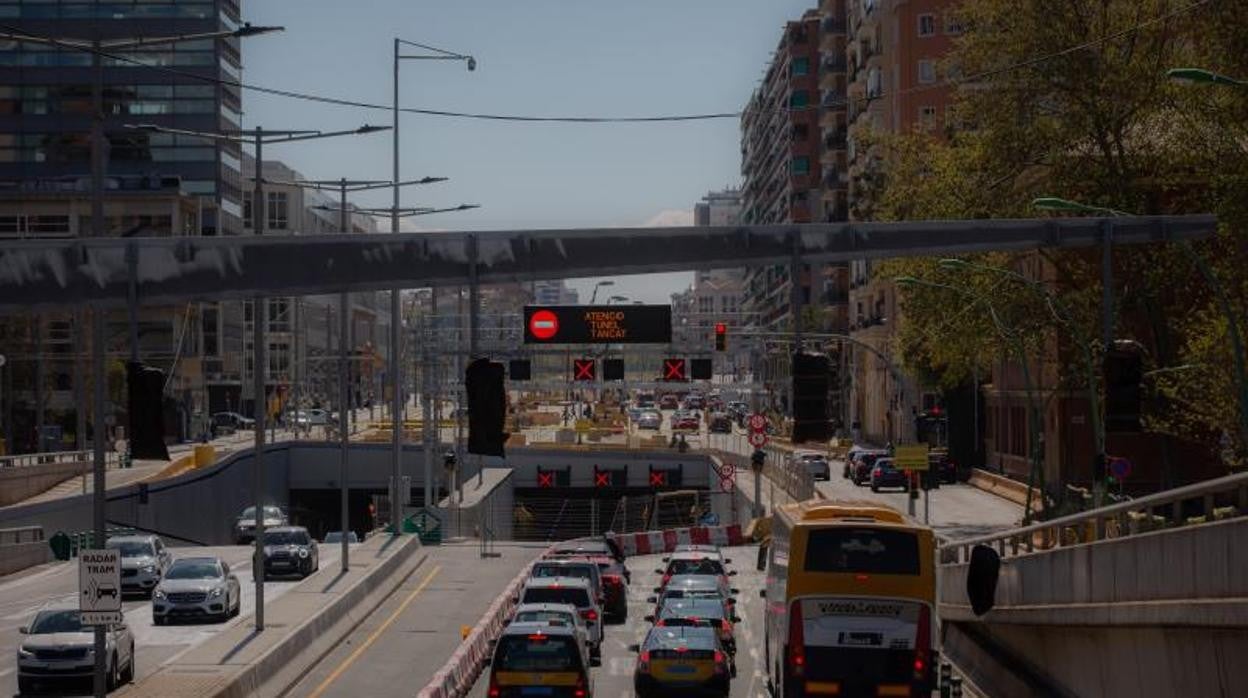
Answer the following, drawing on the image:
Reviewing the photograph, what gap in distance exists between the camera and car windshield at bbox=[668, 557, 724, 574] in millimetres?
46781

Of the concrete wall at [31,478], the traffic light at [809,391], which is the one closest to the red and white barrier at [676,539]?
the concrete wall at [31,478]

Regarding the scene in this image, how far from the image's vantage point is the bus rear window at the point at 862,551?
90.2ft

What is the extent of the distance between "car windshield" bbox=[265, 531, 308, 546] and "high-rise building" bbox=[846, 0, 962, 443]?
47957 mm

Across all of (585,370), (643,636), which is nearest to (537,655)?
(643,636)

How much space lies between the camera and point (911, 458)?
55.1 metres

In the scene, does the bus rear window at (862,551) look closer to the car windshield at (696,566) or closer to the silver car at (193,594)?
the car windshield at (696,566)

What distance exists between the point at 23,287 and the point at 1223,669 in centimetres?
1316

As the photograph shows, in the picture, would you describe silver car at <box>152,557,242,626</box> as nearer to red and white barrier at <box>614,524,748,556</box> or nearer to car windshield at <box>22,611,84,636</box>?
car windshield at <box>22,611,84,636</box>

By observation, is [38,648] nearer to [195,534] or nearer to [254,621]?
[254,621]

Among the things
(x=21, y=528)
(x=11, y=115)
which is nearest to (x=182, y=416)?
(x=11, y=115)

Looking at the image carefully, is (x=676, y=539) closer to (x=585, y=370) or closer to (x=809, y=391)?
(x=585, y=370)

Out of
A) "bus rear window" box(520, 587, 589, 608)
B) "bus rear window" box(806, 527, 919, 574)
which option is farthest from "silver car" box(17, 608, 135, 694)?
"bus rear window" box(806, 527, 919, 574)

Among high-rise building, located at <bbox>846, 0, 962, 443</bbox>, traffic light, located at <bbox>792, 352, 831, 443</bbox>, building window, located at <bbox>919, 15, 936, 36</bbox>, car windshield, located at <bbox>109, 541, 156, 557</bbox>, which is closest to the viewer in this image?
traffic light, located at <bbox>792, 352, 831, 443</bbox>

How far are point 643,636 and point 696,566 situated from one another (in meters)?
4.24
